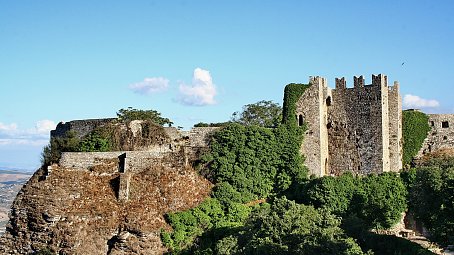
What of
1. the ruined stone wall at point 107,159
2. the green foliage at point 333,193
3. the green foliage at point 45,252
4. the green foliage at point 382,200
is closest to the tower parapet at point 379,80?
the green foliage at point 382,200

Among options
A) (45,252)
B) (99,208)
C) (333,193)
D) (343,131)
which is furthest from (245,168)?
(45,252)

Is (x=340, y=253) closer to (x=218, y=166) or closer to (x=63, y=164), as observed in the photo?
(x=218, y=166)

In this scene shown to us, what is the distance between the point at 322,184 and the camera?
121 feet

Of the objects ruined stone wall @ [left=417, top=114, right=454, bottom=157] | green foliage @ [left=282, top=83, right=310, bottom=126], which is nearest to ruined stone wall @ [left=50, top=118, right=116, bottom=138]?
green foliage @ [left=282, top=83, right=310, bottom=126]

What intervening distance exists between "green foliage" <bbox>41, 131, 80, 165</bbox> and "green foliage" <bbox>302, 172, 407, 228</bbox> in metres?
14.4

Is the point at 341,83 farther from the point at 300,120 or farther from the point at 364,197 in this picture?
the point at 364,197

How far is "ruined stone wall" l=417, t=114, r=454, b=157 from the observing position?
41.4 metres

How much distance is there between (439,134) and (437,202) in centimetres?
1305

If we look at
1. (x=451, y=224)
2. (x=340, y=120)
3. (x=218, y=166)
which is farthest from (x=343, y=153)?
(x=451, y=224)

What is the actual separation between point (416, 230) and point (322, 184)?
6.71 meters

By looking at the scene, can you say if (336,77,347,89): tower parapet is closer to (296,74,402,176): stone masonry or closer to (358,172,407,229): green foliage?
(296,74,402,176): stone masonry

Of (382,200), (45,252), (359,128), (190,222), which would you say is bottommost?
(45,252)

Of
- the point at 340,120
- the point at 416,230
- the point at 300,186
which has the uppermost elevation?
the point at 340,120

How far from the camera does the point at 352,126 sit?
39.7 meters
